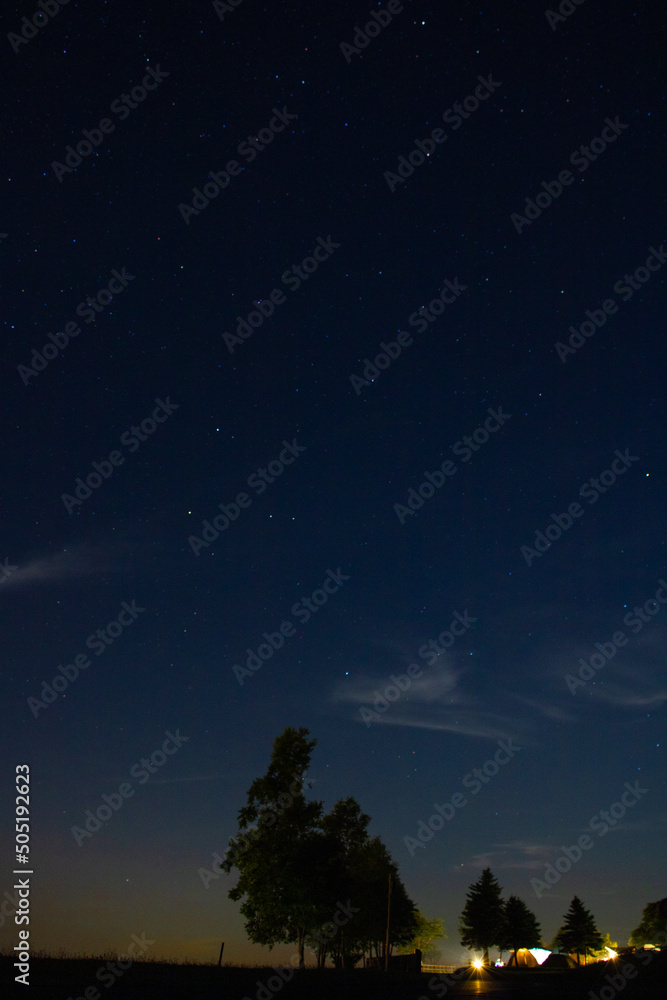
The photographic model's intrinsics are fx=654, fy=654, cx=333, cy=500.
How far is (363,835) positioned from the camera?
43.0 meters

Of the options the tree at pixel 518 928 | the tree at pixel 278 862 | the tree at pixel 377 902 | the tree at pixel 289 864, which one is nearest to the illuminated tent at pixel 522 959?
the tree at pixel 518 928

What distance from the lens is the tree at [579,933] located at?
7269cm

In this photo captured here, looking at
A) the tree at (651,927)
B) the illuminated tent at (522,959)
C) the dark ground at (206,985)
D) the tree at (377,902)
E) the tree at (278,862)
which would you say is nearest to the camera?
the dark ground at (206,985)

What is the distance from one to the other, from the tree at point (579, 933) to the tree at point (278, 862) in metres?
58.1

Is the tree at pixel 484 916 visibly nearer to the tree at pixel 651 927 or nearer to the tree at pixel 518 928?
the tree at pixel 518 928

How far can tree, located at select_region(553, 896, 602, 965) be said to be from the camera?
72.7 metres

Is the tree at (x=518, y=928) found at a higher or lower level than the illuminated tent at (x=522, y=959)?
higher

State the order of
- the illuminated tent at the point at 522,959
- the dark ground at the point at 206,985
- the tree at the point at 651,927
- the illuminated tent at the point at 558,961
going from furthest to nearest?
the tree at the point at 651,927 → the illuminated tent at the point at 522,959 → the illuminated tent at the point at 558,961 → the dark ground at the point at 206,985

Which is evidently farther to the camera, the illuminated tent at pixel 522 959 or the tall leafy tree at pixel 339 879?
the illuminated tent at pixel 522 959

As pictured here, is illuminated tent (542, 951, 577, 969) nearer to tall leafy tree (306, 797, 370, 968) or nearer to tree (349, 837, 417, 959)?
tree (349, 837, 417, 959)

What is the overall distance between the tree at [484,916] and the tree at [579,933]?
34.5ft

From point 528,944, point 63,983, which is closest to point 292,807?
point 63,983

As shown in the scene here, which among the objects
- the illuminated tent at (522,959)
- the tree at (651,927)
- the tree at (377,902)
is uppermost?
the tree at (377,902)

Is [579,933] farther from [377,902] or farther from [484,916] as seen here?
[377,902]
